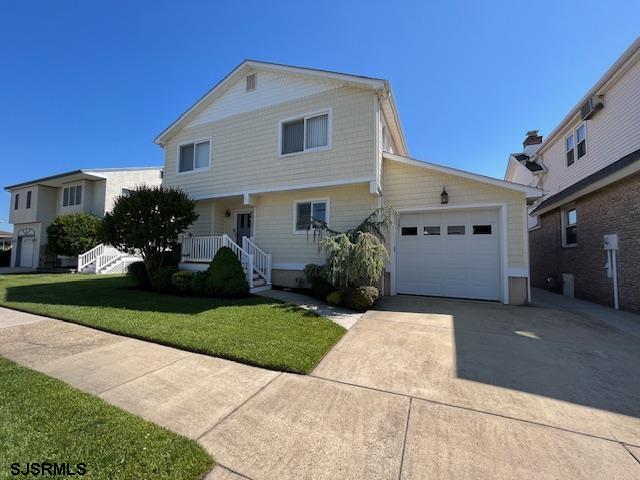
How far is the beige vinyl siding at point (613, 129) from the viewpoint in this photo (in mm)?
8594

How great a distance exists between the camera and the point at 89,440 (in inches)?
90.1

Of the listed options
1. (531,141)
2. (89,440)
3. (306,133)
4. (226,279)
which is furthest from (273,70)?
(531,141)

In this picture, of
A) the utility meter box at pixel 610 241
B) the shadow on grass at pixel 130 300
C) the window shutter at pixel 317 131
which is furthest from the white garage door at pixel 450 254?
the shadow on grass at pixel 130 300

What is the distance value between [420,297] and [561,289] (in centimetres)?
696

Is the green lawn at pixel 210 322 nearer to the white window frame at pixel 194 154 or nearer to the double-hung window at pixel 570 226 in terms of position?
the white window frame at pixel 194 154

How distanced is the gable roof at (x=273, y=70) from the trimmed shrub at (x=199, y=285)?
724 cm

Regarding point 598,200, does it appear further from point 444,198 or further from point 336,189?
point 336,189

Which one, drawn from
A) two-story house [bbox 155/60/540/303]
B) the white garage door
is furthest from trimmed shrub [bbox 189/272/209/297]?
the white garage door

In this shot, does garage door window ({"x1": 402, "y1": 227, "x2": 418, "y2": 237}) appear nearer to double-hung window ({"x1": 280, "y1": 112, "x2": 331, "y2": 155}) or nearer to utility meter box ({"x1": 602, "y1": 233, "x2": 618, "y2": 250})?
double-hung window ({"x1": 280, "y1": 112, "x2": 331, "y2": 155})

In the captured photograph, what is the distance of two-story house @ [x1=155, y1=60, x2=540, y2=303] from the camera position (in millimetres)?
8578

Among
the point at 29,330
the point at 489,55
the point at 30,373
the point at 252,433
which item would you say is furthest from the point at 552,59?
the point at 29,330

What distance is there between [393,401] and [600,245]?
993 cm

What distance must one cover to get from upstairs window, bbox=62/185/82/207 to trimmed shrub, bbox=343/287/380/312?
22734mm

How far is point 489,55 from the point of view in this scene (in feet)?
31.4
